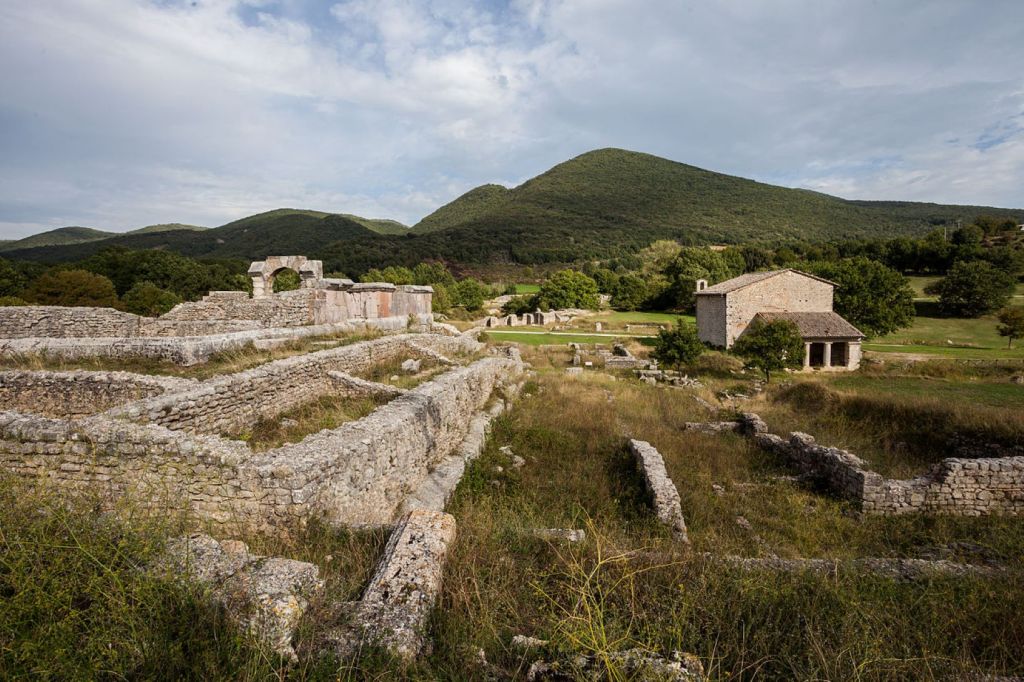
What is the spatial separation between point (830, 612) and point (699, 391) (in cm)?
1675

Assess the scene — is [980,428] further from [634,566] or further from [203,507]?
[203,507]

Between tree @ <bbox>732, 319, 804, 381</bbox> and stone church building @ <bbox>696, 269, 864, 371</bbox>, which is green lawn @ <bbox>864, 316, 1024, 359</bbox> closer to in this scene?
stone church building @ <bbox>696, 269, 864, 371</bbox>

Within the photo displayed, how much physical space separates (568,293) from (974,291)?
153ft

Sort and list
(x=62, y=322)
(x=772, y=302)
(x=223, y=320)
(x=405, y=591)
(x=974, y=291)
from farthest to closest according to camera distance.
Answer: (x=974, y=291) < (x=772, y=302) < (x=223, y=320) < (x=62, y=322) < (x=405, y=591)

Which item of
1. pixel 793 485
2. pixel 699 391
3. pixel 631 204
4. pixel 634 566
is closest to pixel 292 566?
pixel 634 566

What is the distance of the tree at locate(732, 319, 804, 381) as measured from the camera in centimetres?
2327

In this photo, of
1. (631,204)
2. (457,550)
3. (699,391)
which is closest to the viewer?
(457,550)

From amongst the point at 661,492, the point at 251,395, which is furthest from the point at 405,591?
the point at 251,395

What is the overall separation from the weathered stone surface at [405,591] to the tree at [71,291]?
4309 cm

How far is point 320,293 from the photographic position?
13.1m

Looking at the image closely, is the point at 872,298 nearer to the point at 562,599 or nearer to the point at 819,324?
the point at 819,324

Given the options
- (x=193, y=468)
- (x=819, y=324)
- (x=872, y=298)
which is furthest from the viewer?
(x=872, y=298)

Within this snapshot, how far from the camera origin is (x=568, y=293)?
6675 centimetres

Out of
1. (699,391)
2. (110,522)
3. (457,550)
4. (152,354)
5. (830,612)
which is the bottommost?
(699,391)
